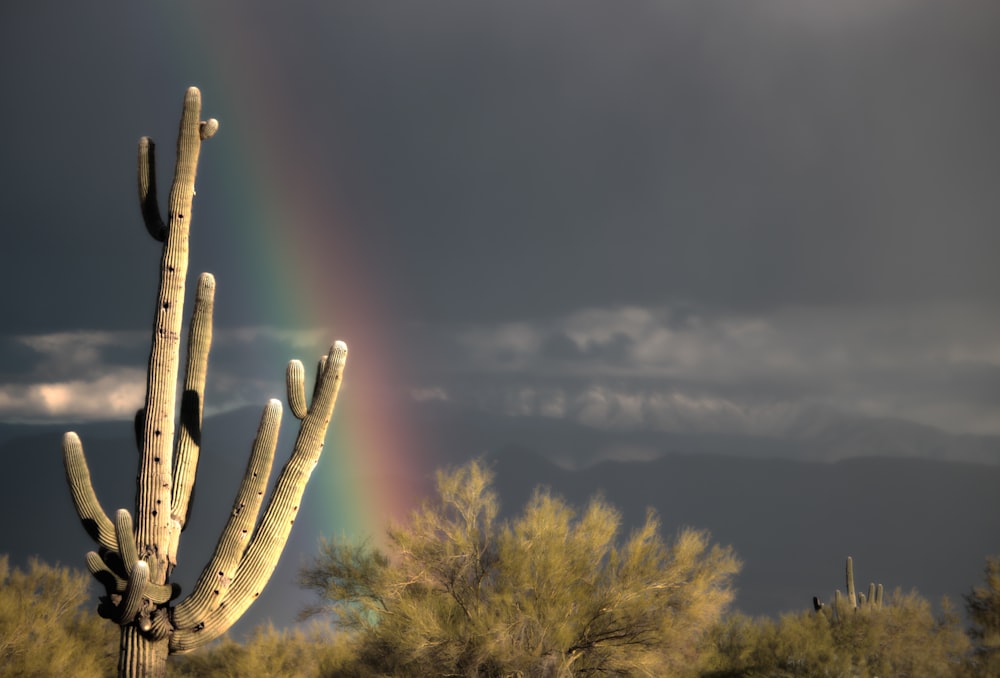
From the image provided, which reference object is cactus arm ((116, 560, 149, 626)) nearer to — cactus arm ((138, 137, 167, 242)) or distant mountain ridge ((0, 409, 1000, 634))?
cactus arm ((138, 137, 167, 242))

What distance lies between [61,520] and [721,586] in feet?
494

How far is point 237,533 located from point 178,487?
0.96 meters

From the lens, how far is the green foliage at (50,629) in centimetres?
2336

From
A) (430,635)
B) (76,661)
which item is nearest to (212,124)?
(430,635)

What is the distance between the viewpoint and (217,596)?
11719 millimetres

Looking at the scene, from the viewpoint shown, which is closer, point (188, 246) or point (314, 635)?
point (188, 246)

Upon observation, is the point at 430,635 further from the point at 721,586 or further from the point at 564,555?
the point at 721,586

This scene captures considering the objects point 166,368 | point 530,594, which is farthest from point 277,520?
point 530,594

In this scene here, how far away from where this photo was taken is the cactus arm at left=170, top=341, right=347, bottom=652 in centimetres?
1170

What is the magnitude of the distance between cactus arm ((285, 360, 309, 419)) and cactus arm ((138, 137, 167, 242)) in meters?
2.20

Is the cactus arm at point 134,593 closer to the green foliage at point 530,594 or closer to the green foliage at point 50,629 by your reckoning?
the green foliage at point 530,594

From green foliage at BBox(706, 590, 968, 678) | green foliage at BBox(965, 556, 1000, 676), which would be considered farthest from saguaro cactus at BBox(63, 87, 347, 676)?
green foliage at BBox(965, 556, 1000, 676)

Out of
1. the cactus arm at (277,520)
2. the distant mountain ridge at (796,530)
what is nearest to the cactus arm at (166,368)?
the cactus arm at (277,520)

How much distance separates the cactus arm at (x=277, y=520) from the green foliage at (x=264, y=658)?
52.3 ft
